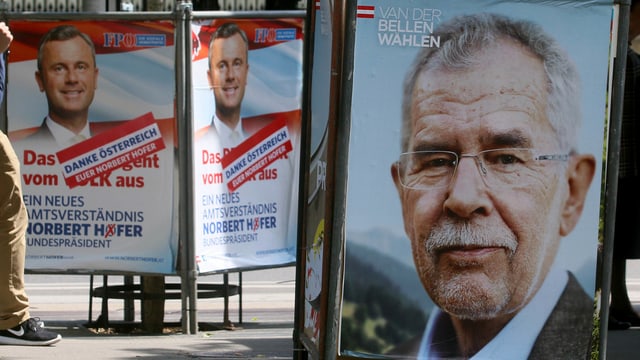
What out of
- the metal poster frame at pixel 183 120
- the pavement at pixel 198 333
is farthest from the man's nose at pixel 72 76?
the pavement at pixel 198 333

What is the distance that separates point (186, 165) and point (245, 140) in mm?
501

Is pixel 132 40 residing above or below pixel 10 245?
above

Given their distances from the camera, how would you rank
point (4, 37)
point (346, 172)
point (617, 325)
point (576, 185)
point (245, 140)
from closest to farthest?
point (346, 172) → point (576, 185) → point (4, 37) → point (617, 325) → point (245, 140)

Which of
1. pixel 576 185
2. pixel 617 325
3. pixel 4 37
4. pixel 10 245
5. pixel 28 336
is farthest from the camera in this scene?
pixel 617 325

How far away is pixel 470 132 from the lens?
4.44 m

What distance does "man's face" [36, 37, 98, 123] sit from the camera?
7.70 m

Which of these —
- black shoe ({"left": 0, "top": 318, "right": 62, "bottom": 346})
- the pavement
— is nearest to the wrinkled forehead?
the pavement

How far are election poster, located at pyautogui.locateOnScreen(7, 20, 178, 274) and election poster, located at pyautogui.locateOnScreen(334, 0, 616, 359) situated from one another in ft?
11.6

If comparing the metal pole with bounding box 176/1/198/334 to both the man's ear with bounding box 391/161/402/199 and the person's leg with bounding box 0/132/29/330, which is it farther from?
the man's ear with bounding box 391/161/402/199

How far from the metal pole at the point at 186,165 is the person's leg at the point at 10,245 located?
1815mm

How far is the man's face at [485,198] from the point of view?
14.6 feet

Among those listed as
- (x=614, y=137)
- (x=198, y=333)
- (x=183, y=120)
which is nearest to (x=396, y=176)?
(x=614, y=137)

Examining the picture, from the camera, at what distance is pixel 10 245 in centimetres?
596

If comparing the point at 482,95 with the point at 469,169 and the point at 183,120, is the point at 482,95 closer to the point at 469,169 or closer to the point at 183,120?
the point at 469,169
